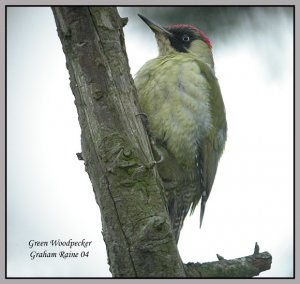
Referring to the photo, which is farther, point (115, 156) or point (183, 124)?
point (183, 124)

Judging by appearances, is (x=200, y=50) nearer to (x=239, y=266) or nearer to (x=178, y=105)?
(x=178, y=105)

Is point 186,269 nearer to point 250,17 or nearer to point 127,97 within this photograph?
point 127,97

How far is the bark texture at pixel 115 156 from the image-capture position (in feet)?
10.4

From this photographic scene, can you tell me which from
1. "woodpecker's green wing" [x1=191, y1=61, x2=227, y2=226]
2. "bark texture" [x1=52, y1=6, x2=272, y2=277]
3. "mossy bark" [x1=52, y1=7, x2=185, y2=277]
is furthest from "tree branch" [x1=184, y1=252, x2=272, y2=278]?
"woodpecker's green wing" [x1=191, y1=61, x2=227, y2=226]

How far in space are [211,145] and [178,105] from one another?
497 mm

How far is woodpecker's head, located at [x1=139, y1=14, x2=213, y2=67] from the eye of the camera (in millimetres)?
5051

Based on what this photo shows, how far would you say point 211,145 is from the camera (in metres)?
4.51

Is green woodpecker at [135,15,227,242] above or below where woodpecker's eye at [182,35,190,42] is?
below

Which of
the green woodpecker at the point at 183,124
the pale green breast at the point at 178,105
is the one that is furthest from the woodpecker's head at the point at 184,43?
the pale green breast at the point at 178,105

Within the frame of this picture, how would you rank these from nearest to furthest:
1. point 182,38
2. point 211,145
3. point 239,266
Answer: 1. point 239,266
2. point 211,145
3. point 182,38

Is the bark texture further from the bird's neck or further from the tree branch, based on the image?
the bird's neck

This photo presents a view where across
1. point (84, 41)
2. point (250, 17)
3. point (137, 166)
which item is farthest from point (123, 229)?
point (250, 17)

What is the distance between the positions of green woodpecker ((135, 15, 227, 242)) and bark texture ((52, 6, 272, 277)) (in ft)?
2.59

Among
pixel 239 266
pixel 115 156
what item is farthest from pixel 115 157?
pixel 239 266
